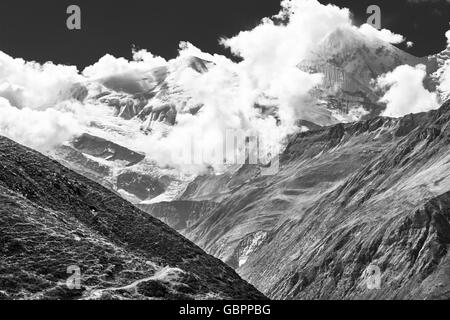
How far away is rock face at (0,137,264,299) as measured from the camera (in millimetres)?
62938

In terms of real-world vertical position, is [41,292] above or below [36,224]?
below

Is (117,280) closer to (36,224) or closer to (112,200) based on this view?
(36,224)

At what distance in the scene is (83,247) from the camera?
2687 inches

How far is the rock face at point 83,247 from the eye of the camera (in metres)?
62.9

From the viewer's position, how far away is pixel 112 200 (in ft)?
273

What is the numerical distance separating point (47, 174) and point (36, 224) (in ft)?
45.0

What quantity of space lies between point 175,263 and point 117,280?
35.3 ft
